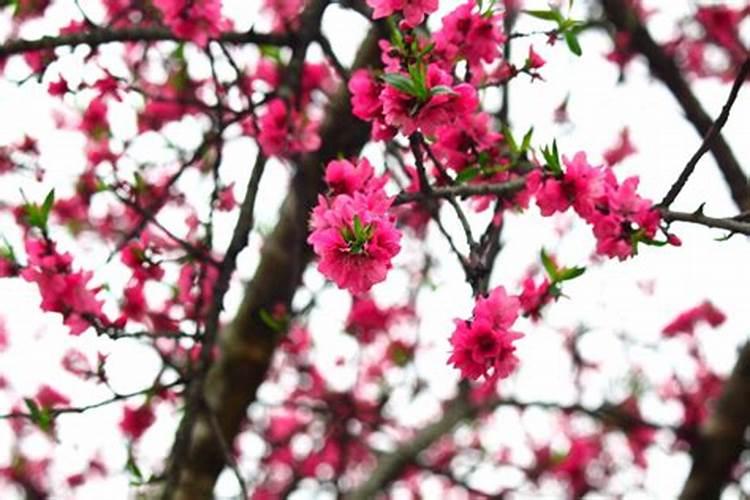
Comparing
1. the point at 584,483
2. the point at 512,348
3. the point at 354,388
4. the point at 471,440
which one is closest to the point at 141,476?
the point at 512,348

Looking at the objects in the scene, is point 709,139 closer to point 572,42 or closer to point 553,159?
point 553,159

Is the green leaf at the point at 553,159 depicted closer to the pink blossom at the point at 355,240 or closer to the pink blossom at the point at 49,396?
the pink blossom at the point at 355,240

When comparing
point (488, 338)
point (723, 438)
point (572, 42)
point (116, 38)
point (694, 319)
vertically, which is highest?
point (694, 319)

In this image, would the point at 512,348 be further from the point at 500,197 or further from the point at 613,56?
the point at 613,56

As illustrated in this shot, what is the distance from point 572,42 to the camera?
2230 millimetres

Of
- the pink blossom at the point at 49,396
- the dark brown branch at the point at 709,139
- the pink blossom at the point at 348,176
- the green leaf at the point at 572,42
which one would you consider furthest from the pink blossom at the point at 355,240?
the pink blossom at the point at 49,396

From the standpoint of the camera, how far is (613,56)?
4977 mm

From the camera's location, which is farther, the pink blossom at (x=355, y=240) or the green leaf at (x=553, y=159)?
the green leaf at (x=553, y=159)

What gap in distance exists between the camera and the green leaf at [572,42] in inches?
87.7

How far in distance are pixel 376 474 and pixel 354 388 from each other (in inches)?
48.0

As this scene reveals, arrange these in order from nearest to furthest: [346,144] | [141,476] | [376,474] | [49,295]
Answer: [49,295], [141,476], [346,144], [376,474]

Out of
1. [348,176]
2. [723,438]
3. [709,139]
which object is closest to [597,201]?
[709,139]

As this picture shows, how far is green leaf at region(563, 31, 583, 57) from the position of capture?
2.23 meters

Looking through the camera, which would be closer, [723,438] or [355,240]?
[355,240]
